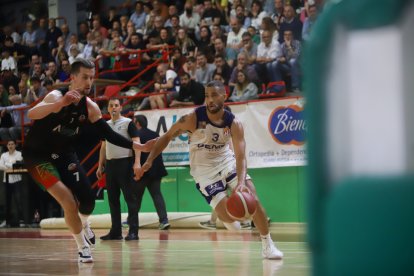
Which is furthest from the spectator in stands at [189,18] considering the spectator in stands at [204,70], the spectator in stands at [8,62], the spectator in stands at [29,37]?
the spectator in stands at [29,37]

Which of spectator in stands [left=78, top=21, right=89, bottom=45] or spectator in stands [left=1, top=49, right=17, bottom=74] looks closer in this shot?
spectator in stands [left=78, top=21, right=89, bottom=45]

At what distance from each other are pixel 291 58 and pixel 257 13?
2.13 metres

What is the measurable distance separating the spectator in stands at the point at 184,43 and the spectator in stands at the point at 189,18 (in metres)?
0.40

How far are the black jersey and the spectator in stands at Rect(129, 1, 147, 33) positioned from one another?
13.2 meters

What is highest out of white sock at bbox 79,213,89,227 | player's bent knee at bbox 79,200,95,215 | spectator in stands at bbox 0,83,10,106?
spectator in stands at bbox 0,83,10,106

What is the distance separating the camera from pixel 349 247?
1659 mm

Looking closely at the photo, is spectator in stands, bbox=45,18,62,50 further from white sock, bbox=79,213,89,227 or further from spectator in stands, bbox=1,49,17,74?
white sock, bbox=79,213,89,227

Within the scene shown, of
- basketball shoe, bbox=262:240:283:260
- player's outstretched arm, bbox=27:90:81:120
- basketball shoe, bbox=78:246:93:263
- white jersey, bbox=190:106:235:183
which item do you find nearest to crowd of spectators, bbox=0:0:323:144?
white jersey, bbox=190:106:235:183

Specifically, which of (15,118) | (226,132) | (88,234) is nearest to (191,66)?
(15,118)

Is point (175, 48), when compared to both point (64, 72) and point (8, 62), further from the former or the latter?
point (8, 62)

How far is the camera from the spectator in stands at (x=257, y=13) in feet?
57.2

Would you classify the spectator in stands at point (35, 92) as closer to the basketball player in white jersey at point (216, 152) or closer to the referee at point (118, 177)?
the referee at point (118, 177)

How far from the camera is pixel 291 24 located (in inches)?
641

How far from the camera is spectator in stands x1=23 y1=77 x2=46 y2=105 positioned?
69.1 feet
